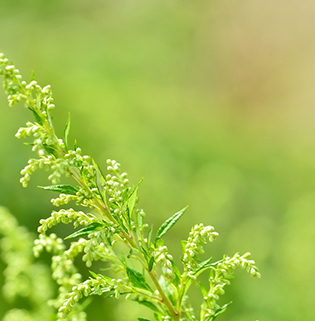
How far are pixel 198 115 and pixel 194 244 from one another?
3.59 metres

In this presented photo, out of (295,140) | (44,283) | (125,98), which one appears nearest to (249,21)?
(295,140)

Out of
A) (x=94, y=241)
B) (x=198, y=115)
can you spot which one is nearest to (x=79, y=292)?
(x=94, y=241)

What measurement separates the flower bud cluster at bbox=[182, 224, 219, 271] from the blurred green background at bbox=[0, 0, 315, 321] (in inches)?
18.9

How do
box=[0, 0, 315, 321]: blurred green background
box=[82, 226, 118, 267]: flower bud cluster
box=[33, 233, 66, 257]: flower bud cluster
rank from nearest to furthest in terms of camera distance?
1. box=[82, 226, 118, 267]: flower bud cluster
2. box=[33, 233, 66, 257]: flower bud cluster
3. box=[0, 0, 315, 321]: blurred green background

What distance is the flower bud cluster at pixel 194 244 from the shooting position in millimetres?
566

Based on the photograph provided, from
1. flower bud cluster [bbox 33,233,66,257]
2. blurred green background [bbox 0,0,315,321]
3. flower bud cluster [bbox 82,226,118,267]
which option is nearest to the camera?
flower bud cluster [bbox 82,226,118,267]

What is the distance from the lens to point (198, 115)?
413cm

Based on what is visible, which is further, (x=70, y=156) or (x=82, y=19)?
(x=82, y=19)

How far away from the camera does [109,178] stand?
1.91 ft

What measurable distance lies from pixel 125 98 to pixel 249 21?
253 cm

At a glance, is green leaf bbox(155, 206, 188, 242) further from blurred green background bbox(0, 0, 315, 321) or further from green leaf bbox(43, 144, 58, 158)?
blurred green background bbox(0, 0, 315, 321)

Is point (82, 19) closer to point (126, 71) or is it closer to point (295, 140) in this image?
point (126, 71)

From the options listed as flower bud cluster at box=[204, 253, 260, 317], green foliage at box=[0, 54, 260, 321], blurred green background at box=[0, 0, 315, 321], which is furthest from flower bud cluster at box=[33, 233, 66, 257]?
blurred green background at box=[0, 0, 315, 321]

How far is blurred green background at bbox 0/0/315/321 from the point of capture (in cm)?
191
